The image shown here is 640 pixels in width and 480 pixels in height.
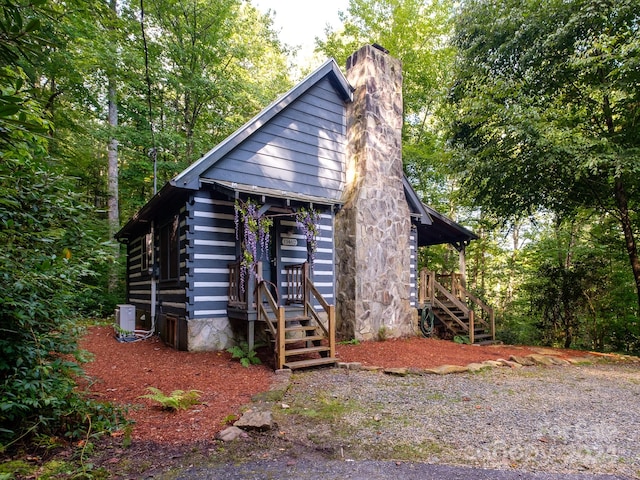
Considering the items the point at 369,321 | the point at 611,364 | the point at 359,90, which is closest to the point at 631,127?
the point at 611,364

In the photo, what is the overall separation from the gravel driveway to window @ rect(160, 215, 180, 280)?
14.8 ft

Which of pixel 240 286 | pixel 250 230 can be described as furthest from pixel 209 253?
pixel 250 230

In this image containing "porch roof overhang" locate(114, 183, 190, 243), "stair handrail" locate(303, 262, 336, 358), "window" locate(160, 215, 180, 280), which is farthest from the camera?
"window" locate(160, 215, 180, 280)

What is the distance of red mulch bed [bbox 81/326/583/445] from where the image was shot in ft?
13.2

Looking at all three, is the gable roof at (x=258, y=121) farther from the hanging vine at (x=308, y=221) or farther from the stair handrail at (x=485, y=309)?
the stair handrail at (x=485, y=309)

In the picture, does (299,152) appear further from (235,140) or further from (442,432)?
(442,432)

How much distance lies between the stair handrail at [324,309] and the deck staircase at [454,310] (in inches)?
225

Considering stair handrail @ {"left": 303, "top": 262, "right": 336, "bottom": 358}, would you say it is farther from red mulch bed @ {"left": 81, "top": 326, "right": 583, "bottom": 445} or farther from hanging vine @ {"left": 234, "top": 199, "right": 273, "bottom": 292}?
hanging vine @ {"left": 234, "top": 199, "right": 273, "bottom": 292}

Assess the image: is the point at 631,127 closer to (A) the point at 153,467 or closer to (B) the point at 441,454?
(B) the point at 441,454

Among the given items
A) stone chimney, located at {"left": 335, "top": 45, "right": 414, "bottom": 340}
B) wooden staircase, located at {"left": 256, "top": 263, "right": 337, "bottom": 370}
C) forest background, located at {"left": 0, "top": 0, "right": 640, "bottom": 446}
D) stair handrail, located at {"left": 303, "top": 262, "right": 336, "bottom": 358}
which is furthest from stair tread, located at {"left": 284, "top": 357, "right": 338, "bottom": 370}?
forest background, located at {"left": 0, "top": 0, "right": 640, "bottom": 446}

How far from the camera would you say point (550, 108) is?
1002cm

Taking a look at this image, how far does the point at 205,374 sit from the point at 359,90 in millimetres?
8194

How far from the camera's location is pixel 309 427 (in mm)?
4004

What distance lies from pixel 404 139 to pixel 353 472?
62.9 ft
